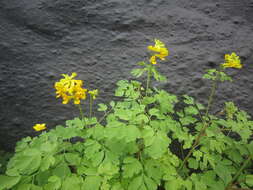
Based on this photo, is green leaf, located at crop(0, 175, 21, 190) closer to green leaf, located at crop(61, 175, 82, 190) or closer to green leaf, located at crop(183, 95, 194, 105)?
green leaf, located at crop(61, 175, 82, 190)

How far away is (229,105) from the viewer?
132cm

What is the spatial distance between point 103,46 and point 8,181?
5.47 feet

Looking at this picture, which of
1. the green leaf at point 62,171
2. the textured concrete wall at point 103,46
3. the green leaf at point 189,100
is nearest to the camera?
the green leaf at point 62,171

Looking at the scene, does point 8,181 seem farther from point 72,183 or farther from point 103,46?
point 103,46

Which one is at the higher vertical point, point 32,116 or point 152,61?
point 152,61

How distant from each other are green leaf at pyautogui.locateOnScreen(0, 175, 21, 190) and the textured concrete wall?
98cm

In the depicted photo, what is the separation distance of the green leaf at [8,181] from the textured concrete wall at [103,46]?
0.98 m

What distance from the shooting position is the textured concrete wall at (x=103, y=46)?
6.36ft

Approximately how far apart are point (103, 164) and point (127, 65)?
1329 millimetres

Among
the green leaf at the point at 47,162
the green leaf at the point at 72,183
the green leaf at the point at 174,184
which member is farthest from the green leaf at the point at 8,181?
the green leaf at the point at 174,184

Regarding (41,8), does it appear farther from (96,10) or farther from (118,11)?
(118,11)

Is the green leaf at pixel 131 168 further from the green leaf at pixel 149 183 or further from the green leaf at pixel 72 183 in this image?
the green leaf at pixel 72 183

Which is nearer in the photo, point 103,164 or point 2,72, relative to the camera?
point 103,164

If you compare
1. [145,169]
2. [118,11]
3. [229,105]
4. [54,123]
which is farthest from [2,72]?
[229,105]
